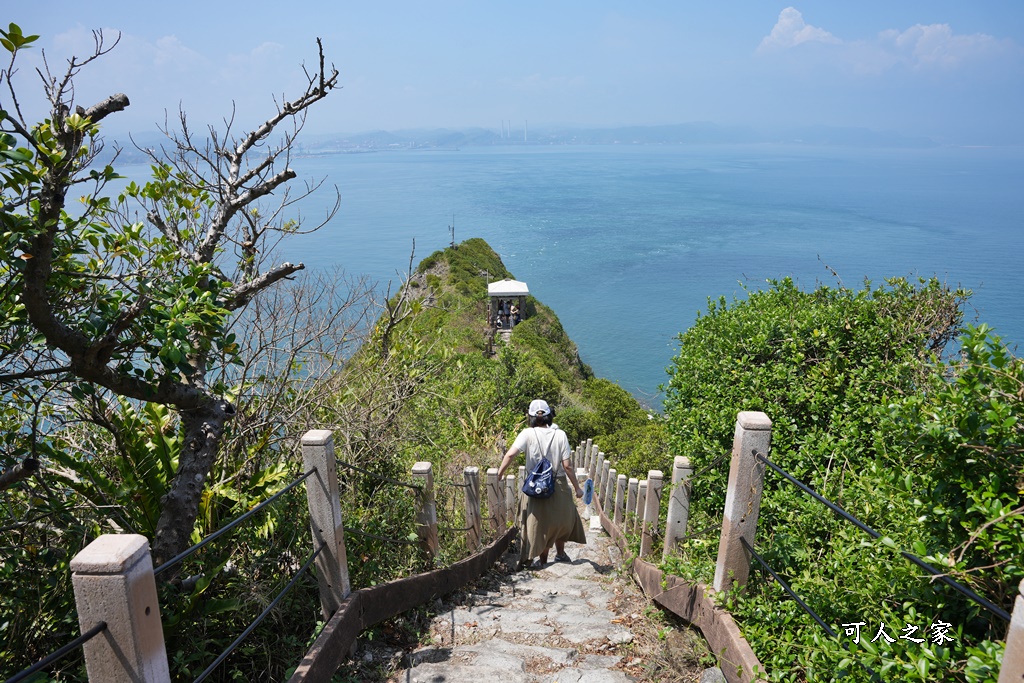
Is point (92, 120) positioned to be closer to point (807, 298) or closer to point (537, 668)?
point (537, 668)

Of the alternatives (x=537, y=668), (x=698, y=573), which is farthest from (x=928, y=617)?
(x=537, y=668)

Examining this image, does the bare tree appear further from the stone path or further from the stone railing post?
the stone railing post

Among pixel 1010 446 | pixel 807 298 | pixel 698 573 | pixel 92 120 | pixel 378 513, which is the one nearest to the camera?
pixel 1010 446

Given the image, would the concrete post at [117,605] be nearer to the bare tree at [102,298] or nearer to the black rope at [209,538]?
the black rope at [209,538]

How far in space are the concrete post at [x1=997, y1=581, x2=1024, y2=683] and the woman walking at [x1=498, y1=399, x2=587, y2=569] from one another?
4.18 metres

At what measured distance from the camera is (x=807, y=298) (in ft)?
23.5

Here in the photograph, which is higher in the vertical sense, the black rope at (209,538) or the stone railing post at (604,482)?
the black rope at (209,538)

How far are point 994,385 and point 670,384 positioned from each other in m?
4.93

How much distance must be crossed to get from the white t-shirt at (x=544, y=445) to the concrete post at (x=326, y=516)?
2.55 meters

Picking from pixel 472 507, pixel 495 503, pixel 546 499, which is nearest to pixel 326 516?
pixel 472 507

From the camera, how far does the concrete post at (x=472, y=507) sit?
6145 millimetres

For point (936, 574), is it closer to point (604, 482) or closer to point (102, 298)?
point (102, 298)

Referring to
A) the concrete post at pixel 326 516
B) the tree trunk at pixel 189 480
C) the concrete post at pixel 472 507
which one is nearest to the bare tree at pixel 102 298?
the tree trunk at pixel 189 480

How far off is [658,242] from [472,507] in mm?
100904
